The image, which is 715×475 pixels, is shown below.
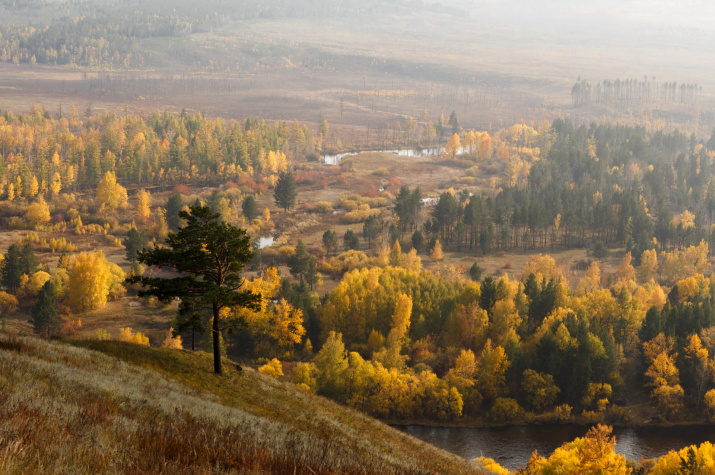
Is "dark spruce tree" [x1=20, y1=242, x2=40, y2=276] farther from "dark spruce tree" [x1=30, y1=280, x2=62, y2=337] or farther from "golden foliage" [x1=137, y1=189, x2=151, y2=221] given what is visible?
"golden foliage" [x1=137, y1=189, x2=151, y2=221]

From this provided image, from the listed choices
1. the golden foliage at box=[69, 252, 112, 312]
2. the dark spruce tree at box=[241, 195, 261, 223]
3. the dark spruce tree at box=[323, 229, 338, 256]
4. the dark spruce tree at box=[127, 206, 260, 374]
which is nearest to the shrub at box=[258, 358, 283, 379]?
the golden foliage at box=[69, 252, 112, 312]

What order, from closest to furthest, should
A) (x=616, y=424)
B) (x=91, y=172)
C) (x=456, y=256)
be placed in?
1. (x=616, y=424)
2. (x=456, y=256)
3. (x=91, y=172)

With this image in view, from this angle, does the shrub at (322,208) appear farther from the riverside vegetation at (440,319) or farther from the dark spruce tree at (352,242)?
the dark spruce tree at (352,242)

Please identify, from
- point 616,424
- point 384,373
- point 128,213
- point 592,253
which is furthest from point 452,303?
point 128,213

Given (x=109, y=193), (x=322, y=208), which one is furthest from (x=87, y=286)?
(x=322, y=208)

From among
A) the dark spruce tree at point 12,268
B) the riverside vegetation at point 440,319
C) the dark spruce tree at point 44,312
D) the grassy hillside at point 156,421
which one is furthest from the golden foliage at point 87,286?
the grassy hillside at point 156,421

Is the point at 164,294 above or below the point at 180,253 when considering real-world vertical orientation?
below

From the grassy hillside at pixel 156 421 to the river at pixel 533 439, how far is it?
118 feet

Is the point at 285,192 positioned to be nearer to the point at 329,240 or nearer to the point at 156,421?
the point at 329,240

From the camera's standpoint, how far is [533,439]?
79.6 m

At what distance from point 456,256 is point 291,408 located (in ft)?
379

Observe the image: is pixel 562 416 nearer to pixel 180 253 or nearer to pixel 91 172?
pixel 180 253

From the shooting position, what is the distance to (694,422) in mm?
84875

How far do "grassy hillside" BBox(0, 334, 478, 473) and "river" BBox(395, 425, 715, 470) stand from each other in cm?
3591
